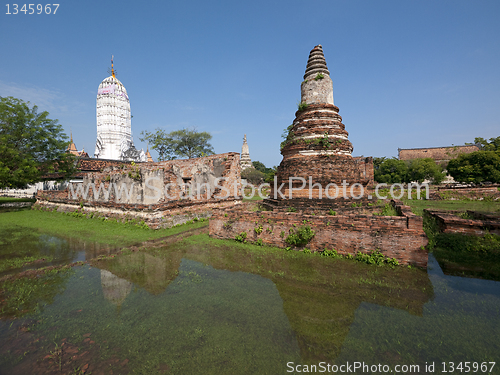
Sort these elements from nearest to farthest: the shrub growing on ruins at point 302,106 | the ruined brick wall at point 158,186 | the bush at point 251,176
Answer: the shrub growing on ruins at point 302,106 → the ruined brick wall at point 158,186 → the bush at point 251,176

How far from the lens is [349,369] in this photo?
2.22 m

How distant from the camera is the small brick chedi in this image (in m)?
7.25

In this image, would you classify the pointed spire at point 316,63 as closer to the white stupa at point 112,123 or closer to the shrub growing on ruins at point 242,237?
the shrub growing on ruins at point 242,237

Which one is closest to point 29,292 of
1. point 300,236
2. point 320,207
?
point 300,236

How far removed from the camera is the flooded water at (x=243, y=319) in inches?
92.0

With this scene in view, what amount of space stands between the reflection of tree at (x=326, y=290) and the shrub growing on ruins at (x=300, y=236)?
1.51ft

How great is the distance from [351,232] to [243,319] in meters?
3.15

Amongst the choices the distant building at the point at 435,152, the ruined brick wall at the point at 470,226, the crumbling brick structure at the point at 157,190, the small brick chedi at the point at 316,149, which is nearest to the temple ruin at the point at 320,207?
the small brick chedi at the point at 316,149

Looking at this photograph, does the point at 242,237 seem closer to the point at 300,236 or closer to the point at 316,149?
the point at 300,236

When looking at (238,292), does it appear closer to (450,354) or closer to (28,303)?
(450,354)

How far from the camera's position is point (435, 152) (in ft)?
165

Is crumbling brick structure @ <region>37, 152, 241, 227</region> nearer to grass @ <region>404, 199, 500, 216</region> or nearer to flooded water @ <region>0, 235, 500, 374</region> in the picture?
flooded water @ <region>0, 235, 500, 374</region>

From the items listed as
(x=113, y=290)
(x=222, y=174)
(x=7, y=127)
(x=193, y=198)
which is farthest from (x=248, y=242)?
(x=7, y=127)

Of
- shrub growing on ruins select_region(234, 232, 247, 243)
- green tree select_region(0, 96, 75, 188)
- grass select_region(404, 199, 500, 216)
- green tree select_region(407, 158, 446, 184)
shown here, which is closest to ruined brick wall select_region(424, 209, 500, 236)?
grass select_region(404, 199, 500, 216)
